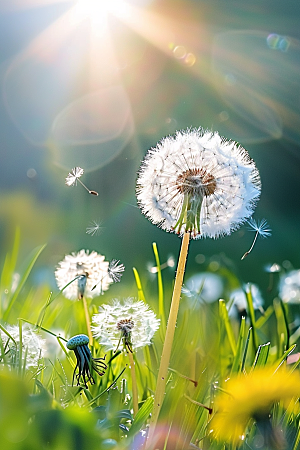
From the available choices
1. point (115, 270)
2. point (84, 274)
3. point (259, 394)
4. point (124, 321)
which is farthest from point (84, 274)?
point (259, 394)

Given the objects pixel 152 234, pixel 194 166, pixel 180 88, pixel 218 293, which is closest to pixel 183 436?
pixel 194 166

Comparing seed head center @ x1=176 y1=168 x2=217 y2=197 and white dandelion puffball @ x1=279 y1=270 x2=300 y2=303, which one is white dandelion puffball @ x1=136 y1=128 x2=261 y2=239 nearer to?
seed head center @ x1=176 y1=168 x2=217 y2=197

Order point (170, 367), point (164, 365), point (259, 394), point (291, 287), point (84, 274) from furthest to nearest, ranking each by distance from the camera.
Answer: point (291, 287)
point (84, 274)
point (170, 367)
point (164, 365)
point (259, 394)

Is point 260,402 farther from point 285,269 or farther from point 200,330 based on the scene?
point 285,269

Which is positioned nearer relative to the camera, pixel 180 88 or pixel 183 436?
pixel 183 436

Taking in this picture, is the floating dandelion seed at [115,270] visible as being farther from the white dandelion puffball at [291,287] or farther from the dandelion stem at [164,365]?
the white dandelion puffball at [291,287]

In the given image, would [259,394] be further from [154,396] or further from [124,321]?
[124,321]

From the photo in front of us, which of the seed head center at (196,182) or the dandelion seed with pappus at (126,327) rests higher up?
the seed head center at (196,182)

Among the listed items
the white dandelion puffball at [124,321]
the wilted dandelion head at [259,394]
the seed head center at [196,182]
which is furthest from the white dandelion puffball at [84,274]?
the wilted dandelion head at [259,394]
